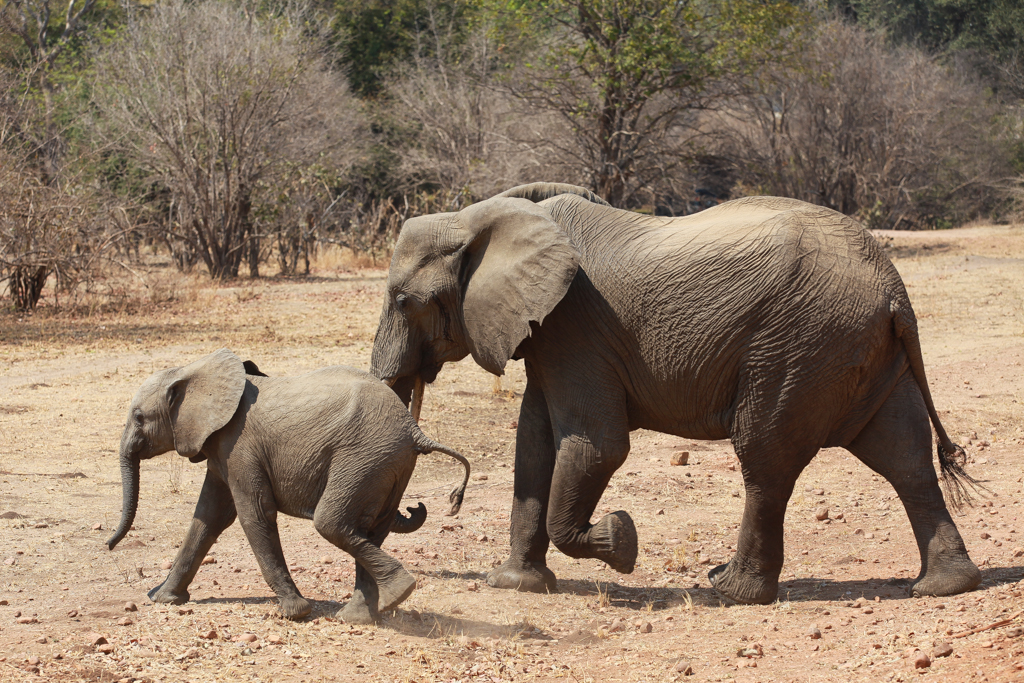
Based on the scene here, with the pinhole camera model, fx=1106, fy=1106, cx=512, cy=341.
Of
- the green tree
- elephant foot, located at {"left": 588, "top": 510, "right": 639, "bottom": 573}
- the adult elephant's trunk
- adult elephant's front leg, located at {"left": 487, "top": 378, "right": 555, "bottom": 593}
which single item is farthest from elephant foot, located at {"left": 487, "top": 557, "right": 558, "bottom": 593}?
the green tree

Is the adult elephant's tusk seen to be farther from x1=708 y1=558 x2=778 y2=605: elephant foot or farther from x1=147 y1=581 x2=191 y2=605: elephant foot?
x1=708 y1=558 x2=778 y2=605: elephant foot

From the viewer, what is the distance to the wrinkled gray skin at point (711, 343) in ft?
15.8

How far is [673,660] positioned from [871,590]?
1444 millimetres

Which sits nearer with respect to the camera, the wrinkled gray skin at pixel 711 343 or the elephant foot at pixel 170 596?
the wrinkled gray skin at pixel 711 343

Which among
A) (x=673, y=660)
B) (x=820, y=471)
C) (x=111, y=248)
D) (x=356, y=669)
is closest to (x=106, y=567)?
(x=356, y=669)

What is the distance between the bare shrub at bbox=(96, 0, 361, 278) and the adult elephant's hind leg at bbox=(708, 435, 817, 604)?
660 inches

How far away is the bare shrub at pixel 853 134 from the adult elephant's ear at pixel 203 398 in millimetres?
23285

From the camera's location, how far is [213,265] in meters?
20.9

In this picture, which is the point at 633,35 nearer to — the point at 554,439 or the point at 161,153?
the point at 161,153

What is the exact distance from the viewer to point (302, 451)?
480 cm

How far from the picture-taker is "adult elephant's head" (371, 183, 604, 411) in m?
→ 4.98

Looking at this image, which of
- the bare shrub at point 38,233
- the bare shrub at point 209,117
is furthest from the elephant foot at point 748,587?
the bare shrub at point 209,117

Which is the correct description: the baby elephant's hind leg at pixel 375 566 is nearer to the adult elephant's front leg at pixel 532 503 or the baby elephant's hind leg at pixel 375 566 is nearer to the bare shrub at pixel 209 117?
the adult elephant's front leg at pixel 532 503

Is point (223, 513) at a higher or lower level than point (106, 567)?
higher
